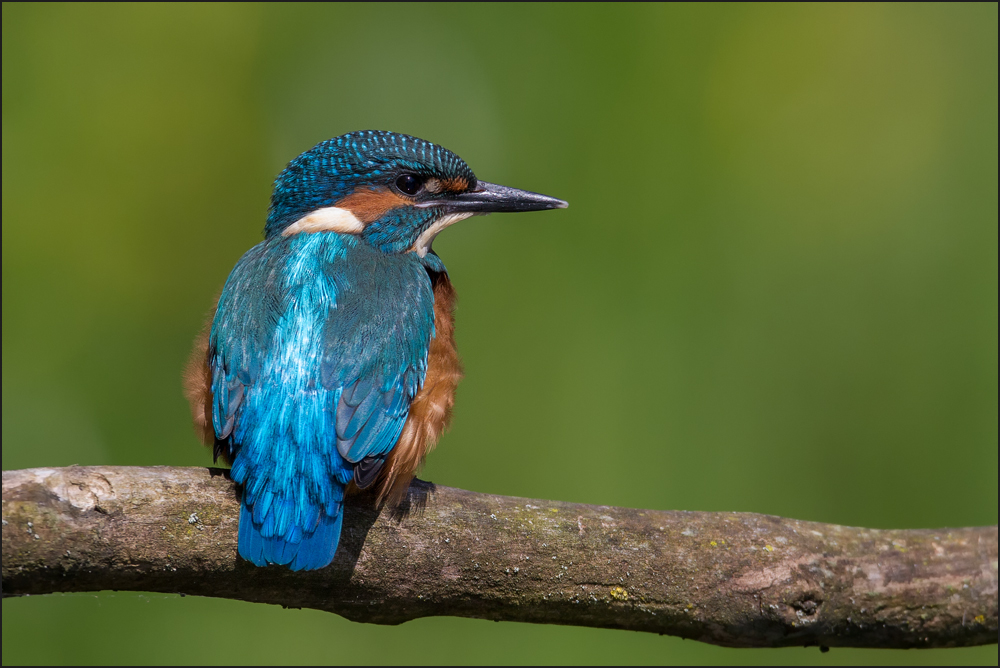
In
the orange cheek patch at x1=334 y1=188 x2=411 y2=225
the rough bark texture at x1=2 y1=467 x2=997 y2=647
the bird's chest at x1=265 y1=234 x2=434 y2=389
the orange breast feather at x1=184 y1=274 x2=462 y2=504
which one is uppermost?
the orange cheek patch at x1=334 y1=188 x2=411 y2=225

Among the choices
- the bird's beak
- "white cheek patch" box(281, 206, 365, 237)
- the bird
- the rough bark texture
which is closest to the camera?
the rough bark texture

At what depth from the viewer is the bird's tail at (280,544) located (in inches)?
67.6

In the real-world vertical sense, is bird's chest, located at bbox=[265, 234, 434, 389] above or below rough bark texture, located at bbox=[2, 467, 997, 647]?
above

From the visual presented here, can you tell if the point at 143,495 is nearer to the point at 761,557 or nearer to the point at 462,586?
the point at 462,586

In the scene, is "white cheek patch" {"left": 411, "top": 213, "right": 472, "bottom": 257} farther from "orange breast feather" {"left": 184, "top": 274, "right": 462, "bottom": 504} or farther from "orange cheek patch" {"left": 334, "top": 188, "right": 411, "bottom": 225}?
"orange breast feather" {"left": 184, "top": 274, "right": 462, "bottom": 504}

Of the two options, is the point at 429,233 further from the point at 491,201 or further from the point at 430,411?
the point at 430,411

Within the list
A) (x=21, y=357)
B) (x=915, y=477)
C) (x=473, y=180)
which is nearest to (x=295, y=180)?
(x=473, y=180)

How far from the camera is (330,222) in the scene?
2.49m

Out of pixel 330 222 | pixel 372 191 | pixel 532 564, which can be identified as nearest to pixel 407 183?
pixel 372 191

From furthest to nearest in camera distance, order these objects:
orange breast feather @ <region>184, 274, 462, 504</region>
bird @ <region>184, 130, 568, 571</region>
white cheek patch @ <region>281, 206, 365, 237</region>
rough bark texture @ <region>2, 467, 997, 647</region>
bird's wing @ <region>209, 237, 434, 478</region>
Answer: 1. white cheek patch @ <region>281, 206, 365, 237</region>
2. orange breast feather @ <region>184, 274, 462, 504</region>
3. bird's wing @ <region>209, 237, 434, 478</region>
4. bird @ <region>184, 130, 568, 571</region>
5. rough bark texture @ <region>2, 467, 997, 647</region>

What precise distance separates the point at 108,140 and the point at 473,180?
2264 millimetres

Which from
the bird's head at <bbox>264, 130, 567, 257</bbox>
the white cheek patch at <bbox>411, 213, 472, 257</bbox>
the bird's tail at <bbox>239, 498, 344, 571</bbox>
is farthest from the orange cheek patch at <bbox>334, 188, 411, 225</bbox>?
the bird's tail at <bbox>239, 498, 344, 571</bbox>

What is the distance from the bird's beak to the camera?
261 centimetres

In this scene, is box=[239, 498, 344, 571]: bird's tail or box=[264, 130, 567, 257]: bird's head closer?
box=[239, 498, 344, 571]: bird's tail
